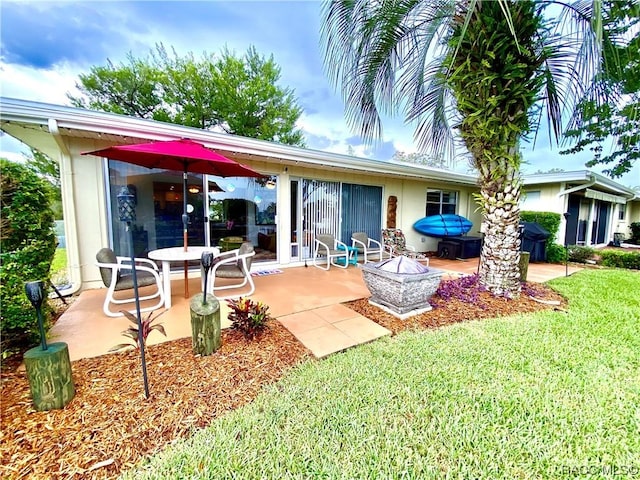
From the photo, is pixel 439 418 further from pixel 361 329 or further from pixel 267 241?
pixel 267 241

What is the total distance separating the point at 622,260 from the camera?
792 cm

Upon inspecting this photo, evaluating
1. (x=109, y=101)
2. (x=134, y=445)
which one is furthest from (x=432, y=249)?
(x=109, y=101)

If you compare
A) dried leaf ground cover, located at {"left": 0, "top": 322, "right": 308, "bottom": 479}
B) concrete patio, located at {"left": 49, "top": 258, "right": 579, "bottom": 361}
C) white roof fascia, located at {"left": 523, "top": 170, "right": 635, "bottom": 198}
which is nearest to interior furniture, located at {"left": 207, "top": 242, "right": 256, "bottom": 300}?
concrete patio, located at {"left": 49, "top": 258, "right": 579, "bottom": 361}

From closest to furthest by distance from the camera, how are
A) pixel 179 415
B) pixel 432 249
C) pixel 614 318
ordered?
pixel 179 415
pixel 614 318
pixel 432 249

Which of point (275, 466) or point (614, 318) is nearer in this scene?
point (275, 466)

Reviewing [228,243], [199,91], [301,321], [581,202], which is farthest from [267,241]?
[199,91]

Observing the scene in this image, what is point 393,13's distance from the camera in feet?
12.2

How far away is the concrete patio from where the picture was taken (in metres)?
2.91

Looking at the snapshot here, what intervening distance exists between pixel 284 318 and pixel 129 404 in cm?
185

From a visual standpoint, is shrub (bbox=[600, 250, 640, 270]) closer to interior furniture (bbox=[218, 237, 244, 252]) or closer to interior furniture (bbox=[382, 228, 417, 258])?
interior furniture (bbox=[382, 228, 417, 258])

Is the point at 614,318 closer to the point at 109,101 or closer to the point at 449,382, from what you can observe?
the point at 449,382

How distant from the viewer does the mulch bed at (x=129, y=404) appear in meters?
1.57

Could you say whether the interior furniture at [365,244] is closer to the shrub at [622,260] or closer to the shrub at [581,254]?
the shrub at [581,254]

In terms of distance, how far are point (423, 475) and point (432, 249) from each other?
8.76 meters
